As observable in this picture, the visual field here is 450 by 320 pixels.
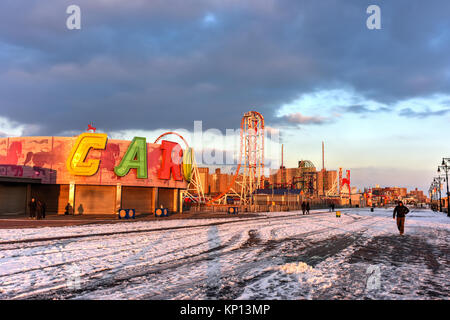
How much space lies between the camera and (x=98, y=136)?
32969 millimetres

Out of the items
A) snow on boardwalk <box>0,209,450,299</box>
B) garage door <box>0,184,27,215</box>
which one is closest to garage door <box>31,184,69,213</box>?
garage door <box>0,184,27,215</box>

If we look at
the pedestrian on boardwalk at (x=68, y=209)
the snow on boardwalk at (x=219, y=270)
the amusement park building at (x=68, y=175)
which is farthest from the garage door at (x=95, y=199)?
the snow on boardwalk at (x=219, y=270)

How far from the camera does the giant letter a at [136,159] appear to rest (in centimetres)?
3366

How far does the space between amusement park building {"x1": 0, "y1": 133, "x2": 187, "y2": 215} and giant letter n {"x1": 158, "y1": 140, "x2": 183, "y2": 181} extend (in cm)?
159

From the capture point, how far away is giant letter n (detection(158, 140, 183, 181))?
36.3 m

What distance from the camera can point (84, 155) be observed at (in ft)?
106

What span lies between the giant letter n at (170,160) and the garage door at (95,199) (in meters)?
5.59

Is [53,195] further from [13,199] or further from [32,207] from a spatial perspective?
[32,207]

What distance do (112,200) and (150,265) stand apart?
27.9 m

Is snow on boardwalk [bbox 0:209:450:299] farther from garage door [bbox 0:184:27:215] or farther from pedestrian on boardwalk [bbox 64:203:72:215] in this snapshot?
garage door [bbox 0:184:27:215]

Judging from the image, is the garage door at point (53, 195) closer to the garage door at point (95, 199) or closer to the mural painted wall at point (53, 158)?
the garage door at point (95, 199)

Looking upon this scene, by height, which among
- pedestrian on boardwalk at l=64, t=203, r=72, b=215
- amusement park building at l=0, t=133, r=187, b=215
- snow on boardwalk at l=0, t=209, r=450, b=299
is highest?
amusement park building at l=0, t=133, r=187, b=215
